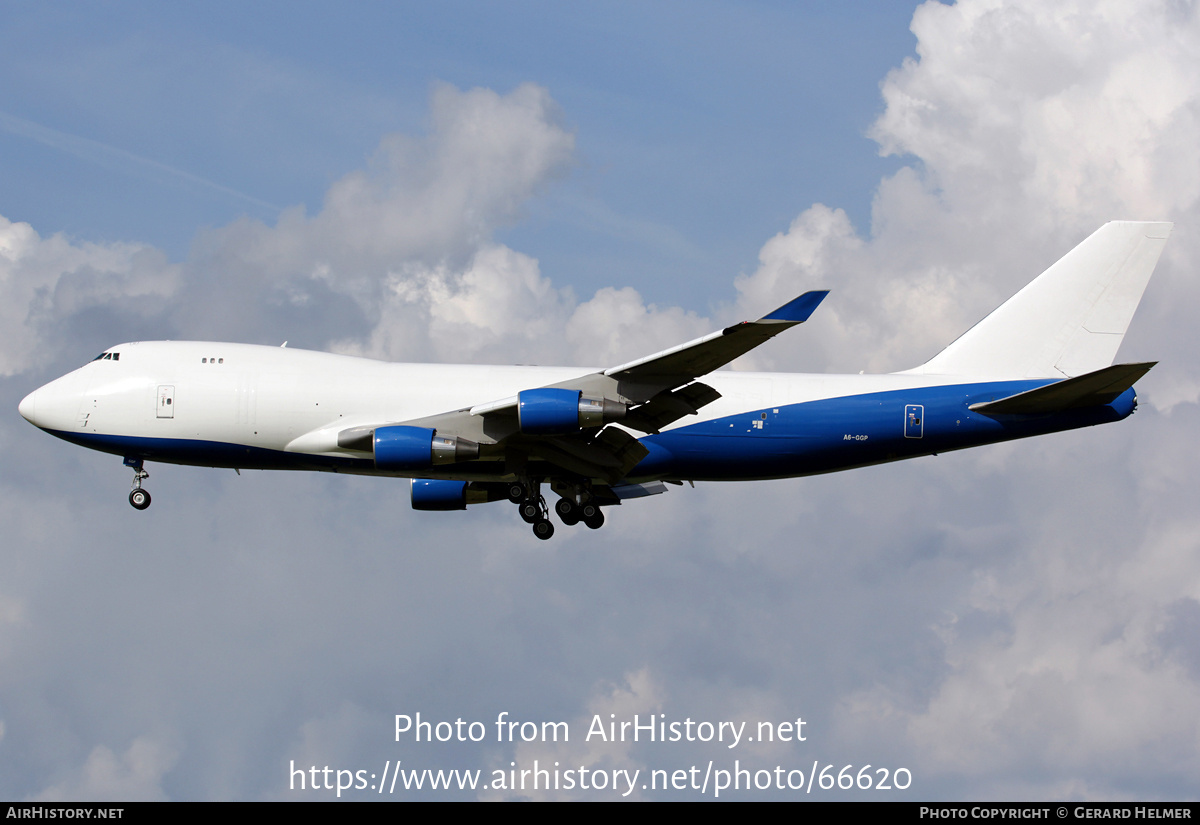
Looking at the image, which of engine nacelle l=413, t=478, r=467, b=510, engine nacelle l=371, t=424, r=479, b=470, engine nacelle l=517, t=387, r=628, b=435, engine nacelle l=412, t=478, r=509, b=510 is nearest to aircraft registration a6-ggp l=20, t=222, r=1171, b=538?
engine nacelle l=371, t=424, r=479, b=470

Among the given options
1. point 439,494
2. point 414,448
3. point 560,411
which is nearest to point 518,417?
point 560,411

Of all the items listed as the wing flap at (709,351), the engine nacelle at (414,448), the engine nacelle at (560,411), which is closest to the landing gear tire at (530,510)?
the engine nacelle at (414,448)

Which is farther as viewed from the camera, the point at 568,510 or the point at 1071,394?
the point at 568,510

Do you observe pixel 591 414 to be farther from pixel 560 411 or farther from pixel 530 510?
pixel 530 510

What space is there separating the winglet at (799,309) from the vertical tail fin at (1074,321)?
37.5 feet

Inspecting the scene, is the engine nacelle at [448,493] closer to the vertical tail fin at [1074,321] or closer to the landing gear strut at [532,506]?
the landing gear strut at [532,506]

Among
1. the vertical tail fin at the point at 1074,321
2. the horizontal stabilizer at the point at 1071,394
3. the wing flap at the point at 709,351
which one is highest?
the vertical tail fin at the point at 1074,321

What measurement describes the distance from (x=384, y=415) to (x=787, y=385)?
12024mm

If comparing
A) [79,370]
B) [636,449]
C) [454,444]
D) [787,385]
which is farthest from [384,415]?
[787,385]

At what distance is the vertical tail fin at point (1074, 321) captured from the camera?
122 ft

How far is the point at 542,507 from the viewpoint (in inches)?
1412

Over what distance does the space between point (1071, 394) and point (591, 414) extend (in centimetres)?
1419
